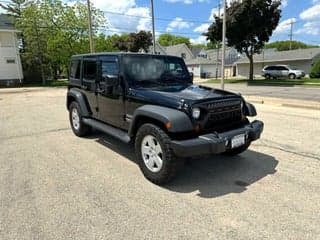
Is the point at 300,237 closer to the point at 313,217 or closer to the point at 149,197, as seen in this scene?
the point at 313,217

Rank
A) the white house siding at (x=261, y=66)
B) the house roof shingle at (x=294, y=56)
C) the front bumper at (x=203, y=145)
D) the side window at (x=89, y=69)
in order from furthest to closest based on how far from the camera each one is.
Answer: the white house siding at (x=261, y=66) < the house roof shingle at (x=294, y=56) < the side window at (x=89, y=69) < the front bumper at (x=203, y=145)

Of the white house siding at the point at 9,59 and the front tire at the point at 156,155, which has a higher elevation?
the white house siding at the point at 9,59

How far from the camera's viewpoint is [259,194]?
3.60 meters

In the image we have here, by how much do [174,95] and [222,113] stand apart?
746 millimetres

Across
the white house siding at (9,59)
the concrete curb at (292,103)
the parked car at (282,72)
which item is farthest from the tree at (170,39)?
the concrete curb at (292,103)

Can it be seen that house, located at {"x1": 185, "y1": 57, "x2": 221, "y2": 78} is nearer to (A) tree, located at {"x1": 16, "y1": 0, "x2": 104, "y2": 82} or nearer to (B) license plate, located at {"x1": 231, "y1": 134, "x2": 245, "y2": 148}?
(A) tree, located at {"x1": 16, "y1": 0, "x2": 104, "y2": 82}

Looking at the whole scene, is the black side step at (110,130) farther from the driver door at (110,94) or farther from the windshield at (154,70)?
the windshield at (154,70)

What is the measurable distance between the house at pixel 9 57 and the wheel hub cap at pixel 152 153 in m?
28.9

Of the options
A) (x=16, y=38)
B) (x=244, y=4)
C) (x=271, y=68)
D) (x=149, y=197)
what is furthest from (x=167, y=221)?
(x=271, y=68)

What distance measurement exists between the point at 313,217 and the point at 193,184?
60.4 inches

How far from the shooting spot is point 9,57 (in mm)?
28281

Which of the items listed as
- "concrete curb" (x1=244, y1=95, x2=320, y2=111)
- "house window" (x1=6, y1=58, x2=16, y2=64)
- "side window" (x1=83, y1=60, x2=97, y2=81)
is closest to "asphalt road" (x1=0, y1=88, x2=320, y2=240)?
"side window" (x1=83, y1=60, x2=97, y2=81)

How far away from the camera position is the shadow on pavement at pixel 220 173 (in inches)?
150

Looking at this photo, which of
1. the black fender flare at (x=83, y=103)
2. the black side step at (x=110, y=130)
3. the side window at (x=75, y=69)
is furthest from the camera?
the side window at (x=75, y=69)
